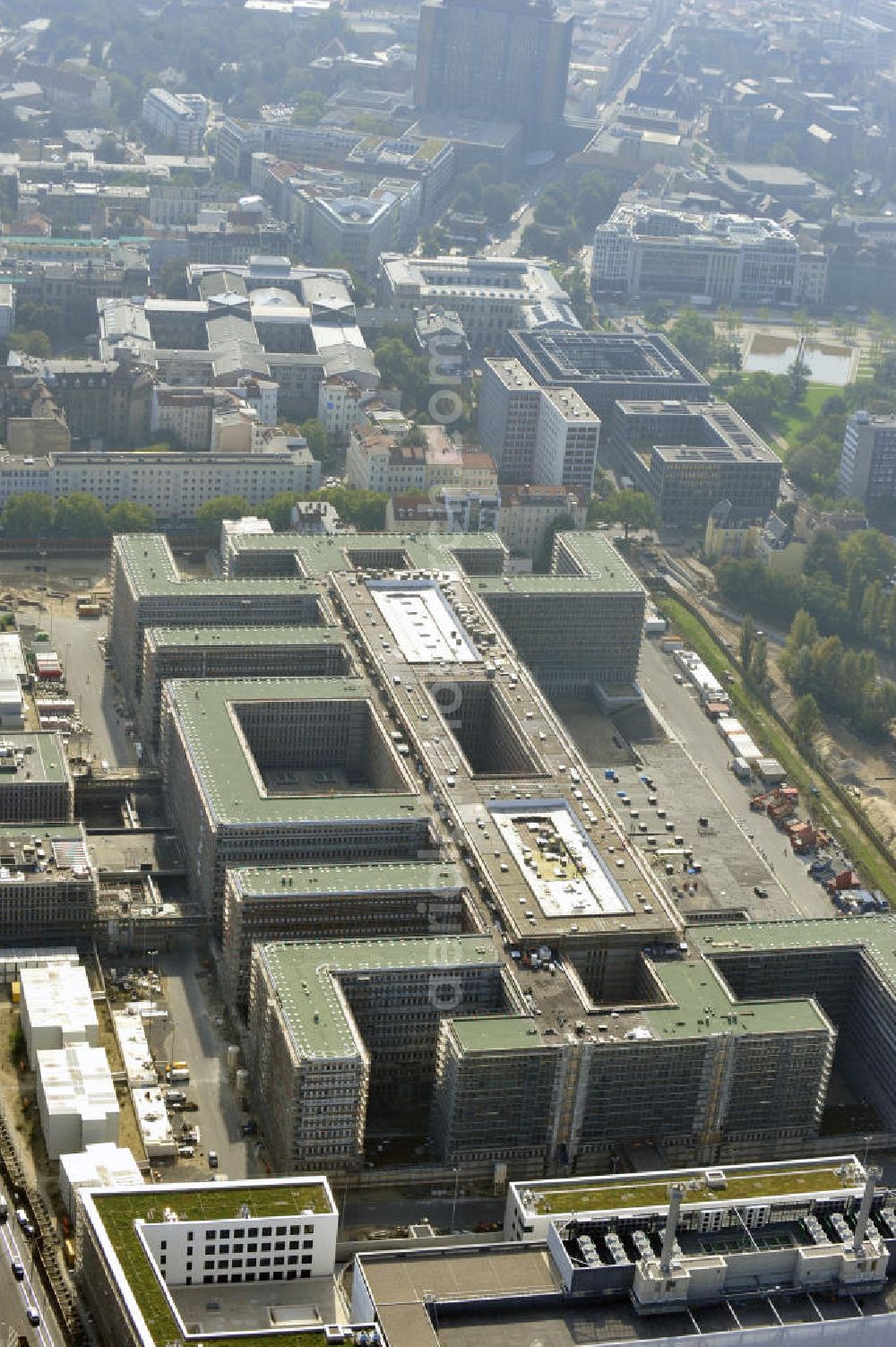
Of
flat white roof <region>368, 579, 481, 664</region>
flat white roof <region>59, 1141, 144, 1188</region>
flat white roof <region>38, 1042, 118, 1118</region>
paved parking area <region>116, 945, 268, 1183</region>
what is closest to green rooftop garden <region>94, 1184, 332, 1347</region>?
flat white roof <region>59, 1141, 144, 1188</region>

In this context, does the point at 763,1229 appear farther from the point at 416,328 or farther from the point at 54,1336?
the point at 416,328

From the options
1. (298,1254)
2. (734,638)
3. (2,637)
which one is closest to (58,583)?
(2,637)

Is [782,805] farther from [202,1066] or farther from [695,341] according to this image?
[695,341]

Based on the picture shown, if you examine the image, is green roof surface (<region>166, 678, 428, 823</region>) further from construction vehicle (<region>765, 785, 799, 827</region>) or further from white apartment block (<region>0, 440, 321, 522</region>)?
white apartment block (<region>0, 440, 321, 522</region>)

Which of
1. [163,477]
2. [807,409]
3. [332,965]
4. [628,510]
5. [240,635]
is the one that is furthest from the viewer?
[807,409]

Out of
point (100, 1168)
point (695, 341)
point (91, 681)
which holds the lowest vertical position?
point (695, 341)

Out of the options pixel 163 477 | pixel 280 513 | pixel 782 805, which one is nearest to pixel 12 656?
pixel 163 477

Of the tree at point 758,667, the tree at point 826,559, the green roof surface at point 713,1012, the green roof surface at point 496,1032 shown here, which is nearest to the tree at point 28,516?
the tree at point 758,667

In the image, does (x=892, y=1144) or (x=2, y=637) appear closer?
(x=892, y=1144)
